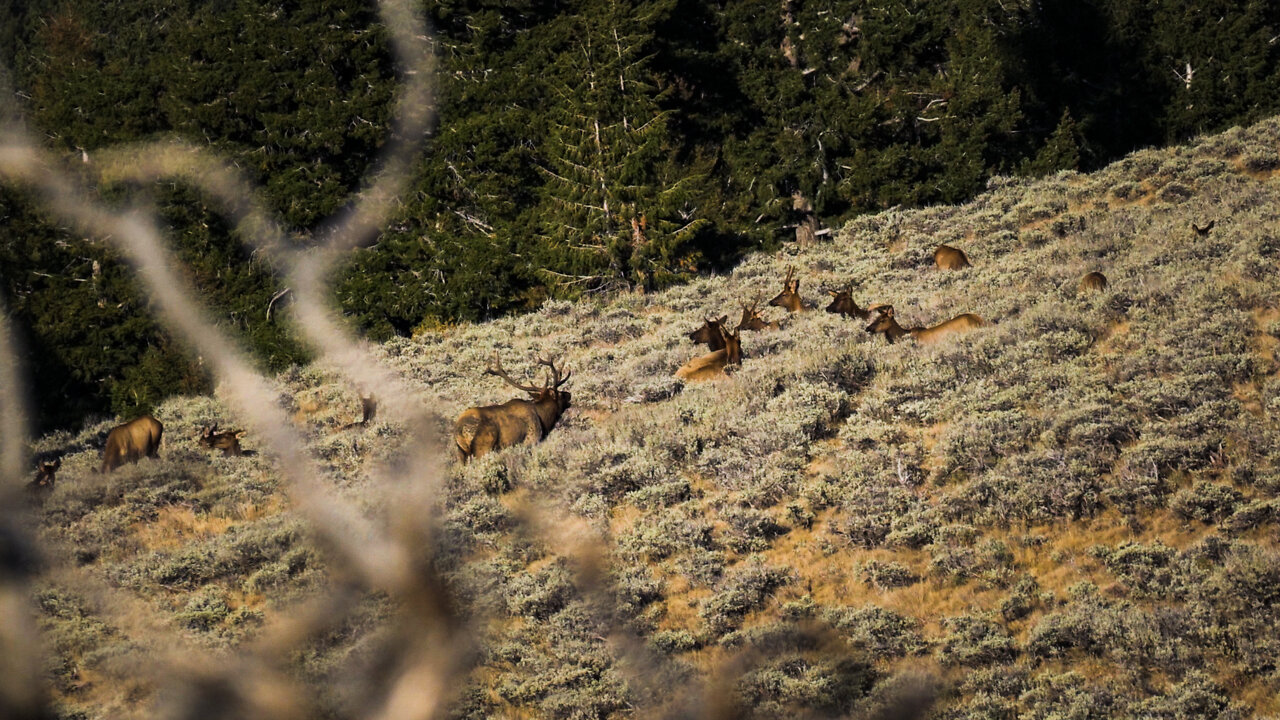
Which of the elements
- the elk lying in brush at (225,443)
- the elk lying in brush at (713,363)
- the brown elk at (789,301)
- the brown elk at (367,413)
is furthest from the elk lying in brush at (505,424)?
the brown elk at (789,301)

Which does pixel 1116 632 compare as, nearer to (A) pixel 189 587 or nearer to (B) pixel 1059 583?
(B) pixel 1059 583

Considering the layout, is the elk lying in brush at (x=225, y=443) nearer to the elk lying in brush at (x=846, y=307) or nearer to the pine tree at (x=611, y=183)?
the elk lying in brush at (x=846, y=307)

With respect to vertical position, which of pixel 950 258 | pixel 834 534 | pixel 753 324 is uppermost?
pixel 950 258

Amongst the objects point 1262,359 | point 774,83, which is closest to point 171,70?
point 774,83

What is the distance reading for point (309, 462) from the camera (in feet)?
52.3

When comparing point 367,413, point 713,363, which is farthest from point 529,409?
point 367,413

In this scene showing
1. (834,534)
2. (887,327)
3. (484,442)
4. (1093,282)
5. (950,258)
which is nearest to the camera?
(834,534)

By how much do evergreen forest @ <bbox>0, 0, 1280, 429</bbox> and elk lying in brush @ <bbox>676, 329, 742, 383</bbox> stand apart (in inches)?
380

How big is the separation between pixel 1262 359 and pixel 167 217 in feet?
92.3

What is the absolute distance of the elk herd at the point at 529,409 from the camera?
47.6 feet

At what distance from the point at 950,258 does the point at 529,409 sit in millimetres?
10836

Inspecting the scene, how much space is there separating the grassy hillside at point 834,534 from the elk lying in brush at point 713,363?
0.44m

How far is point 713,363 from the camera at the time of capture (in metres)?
16.9

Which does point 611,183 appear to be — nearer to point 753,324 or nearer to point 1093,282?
point 753,324
